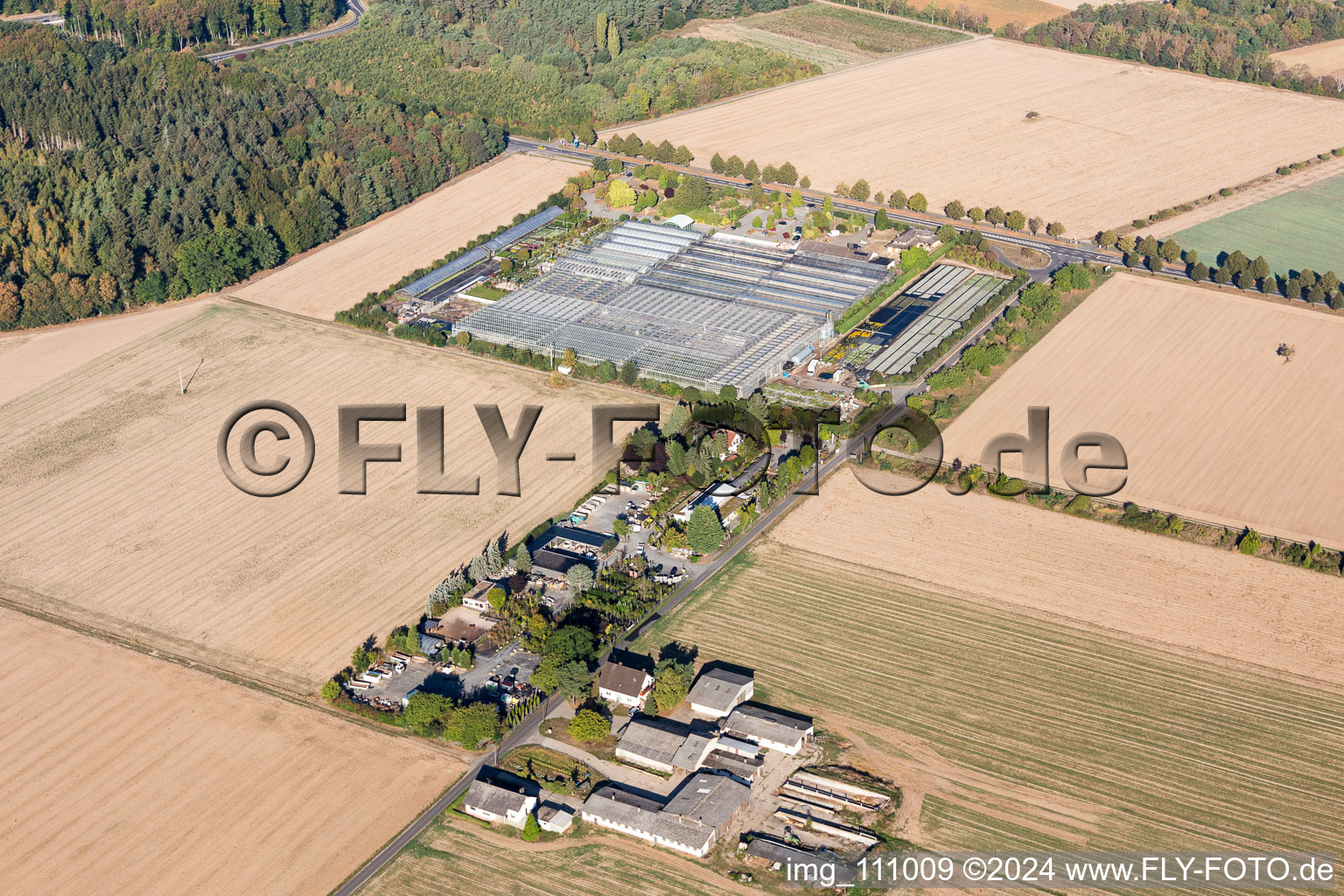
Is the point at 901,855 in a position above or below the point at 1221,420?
below

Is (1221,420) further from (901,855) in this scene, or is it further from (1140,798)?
(901,855)

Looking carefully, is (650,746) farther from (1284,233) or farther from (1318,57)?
(1318,57)

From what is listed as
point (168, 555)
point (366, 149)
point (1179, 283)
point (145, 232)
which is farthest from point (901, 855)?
point (366, 149)

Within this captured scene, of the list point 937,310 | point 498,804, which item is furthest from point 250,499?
point 937,310

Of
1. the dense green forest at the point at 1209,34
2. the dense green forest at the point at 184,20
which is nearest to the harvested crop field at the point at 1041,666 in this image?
the dense green forest at the point at 1209,34

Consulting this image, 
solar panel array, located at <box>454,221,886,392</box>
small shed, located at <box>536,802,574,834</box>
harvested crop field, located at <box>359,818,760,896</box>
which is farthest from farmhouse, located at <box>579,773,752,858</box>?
solar panel array, located at <box>454,221,886,392</box>

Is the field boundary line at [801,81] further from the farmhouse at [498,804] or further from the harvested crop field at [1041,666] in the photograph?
the farmhouse at [498,804]
